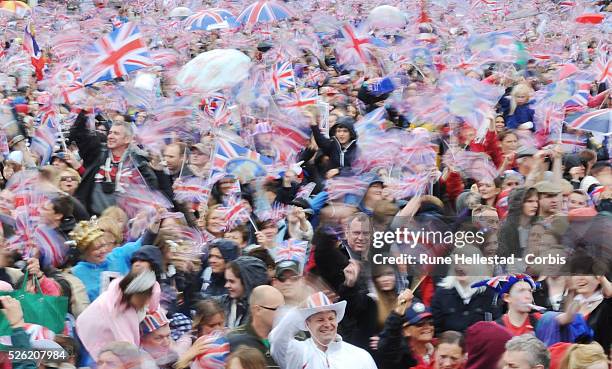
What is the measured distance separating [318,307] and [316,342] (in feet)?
0.49

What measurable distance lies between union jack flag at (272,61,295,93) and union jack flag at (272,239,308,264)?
5.79m

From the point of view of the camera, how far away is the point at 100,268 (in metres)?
6.55

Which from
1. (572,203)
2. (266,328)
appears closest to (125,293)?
(266,328)

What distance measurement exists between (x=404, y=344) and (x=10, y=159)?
17.6 ft

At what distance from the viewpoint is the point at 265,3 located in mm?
18234

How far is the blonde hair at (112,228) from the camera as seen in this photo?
Answer: 22.6 ft

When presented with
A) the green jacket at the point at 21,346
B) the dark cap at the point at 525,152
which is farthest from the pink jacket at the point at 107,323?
the dark cap at the point at 525,152

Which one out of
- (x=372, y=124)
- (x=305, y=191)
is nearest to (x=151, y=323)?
(x=305, y=191)

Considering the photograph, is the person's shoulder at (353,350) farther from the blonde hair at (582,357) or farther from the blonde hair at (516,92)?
the blonde hair at (516,92)

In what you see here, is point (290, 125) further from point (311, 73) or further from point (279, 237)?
point (311, 73)

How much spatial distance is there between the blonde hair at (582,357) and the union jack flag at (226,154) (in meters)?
4.61

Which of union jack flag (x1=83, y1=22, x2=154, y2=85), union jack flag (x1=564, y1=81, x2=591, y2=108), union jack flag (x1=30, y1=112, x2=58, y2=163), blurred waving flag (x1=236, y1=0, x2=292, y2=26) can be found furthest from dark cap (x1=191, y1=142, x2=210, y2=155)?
blurred waving flag (x1=236, y1=0, x2=292, y2=26)

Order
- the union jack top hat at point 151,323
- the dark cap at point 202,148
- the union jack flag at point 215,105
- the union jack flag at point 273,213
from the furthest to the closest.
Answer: the union jack flag at point 215,105 → the dark cap at point 202,148 → the union jack flag at point 273,213 → the union jack top hat at point 151,323

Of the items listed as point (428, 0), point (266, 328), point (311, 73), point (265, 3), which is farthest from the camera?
point (428, 0)
